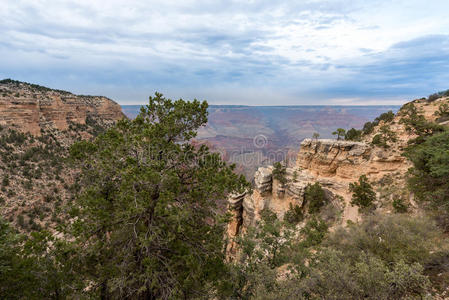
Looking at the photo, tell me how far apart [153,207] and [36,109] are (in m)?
53.8

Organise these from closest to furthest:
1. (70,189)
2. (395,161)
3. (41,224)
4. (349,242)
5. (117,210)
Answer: (117,210) → (349,242) → (395,161) → (41,224) → (70,189)

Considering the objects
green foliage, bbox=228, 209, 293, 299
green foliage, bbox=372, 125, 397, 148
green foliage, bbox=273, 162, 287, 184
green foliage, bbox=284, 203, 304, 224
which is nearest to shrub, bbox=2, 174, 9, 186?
green foliage, bbox=228, 209, 293, 299

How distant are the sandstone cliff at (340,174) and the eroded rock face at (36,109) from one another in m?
24.1

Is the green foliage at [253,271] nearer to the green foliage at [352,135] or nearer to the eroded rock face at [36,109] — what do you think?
the eroded rock face at [36,109]

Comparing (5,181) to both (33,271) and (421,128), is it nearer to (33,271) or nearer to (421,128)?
(33,271)

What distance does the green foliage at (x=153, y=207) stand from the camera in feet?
21.2

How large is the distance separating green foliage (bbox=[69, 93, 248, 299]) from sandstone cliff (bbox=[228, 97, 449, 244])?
1032 centimetres

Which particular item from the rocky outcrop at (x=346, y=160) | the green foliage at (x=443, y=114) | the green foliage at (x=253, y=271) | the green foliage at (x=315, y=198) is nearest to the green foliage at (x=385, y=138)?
the rocky outcrop at (x=346, y=160)

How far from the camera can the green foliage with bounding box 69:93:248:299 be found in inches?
254

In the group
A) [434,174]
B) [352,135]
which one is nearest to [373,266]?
[434,174]

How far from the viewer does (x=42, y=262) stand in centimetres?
711

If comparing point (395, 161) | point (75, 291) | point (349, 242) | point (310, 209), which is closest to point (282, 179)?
point (310, 209)

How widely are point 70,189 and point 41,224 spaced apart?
7.19 metres

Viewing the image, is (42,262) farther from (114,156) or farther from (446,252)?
(446,252)
